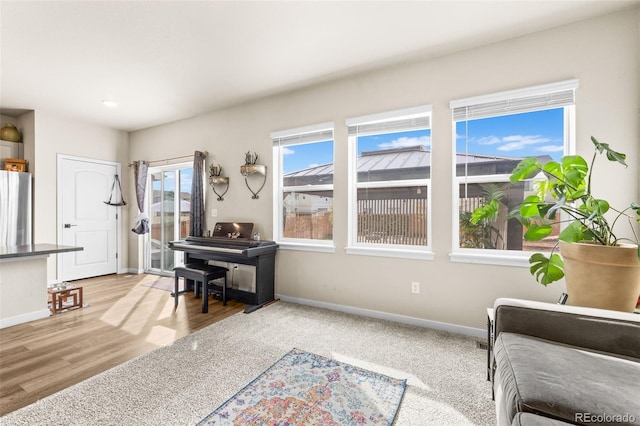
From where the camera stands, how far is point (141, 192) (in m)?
5.13

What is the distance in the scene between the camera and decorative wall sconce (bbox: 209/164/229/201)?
13.4 feet

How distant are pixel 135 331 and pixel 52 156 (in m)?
3.59

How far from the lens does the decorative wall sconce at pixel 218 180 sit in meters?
4.09

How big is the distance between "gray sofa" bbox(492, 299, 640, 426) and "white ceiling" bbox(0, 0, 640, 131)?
2182 millimetres

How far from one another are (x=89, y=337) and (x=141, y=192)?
313 centimetres

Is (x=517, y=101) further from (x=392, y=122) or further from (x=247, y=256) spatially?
(x=247, y=256)

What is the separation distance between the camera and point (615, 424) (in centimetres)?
91

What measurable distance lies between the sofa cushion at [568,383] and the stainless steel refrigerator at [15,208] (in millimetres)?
5898

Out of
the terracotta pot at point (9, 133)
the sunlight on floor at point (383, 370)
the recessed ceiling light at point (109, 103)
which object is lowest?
the sunlight on floor at point (383, 370)

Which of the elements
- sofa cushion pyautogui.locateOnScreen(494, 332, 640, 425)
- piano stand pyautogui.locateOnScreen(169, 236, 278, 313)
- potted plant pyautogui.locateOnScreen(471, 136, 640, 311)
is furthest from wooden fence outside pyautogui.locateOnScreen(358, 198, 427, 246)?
sofa cushion pyautogui.locateOnScreen(494, 332, 640, 425)

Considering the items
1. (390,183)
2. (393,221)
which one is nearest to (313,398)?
(393,221)

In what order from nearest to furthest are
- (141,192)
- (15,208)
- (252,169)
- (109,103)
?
1. (252,169)
2. (109,103)
3. (15,208)
4. (141,192)

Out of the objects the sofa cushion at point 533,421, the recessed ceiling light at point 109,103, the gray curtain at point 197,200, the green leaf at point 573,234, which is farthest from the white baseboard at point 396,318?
the recessed ceiling light at point 109,103

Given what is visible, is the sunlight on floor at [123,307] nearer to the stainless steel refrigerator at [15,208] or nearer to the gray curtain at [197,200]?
the gray curtain at [197,200]
